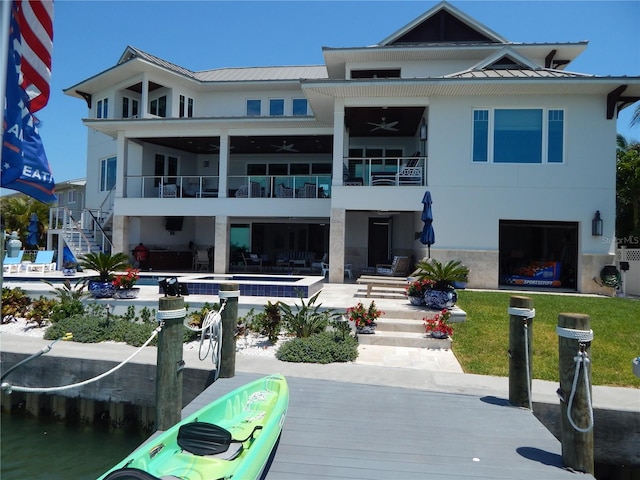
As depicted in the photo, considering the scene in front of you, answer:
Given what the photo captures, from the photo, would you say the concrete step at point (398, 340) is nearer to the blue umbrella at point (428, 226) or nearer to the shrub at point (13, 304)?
the blue umbrella at point (428, 226)

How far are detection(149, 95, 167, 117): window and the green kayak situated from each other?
2119 centimetres

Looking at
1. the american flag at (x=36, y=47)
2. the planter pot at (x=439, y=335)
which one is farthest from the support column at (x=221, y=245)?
the american flag at (x=36, y=47)

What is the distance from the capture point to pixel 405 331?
29.7ft

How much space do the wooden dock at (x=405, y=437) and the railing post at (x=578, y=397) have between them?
0.59ft

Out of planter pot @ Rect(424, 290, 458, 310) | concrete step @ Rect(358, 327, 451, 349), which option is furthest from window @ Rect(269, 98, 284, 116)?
concrete step @ Rect(358, 327, 451, 349)

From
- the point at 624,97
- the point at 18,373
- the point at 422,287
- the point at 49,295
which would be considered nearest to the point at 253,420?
the point at 18,373

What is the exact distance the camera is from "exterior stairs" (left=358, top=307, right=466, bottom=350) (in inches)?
329

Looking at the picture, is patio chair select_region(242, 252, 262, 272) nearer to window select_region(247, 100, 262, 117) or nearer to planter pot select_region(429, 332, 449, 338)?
window select_region(247, 100, 262, 117)

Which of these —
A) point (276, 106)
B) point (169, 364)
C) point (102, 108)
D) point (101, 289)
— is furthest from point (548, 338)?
point (102, 108)

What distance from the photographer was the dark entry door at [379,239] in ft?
66.9

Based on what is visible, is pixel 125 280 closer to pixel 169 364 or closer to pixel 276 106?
pixel 169 364

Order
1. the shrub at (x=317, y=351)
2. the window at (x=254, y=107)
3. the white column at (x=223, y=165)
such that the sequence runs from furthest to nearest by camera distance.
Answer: the window at (x=254, y=107), the white column at (x=223, y=165), the shrub at (x=317, y=351)

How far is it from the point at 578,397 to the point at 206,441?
125 inches

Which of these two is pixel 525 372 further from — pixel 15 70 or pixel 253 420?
pixel 15 70
